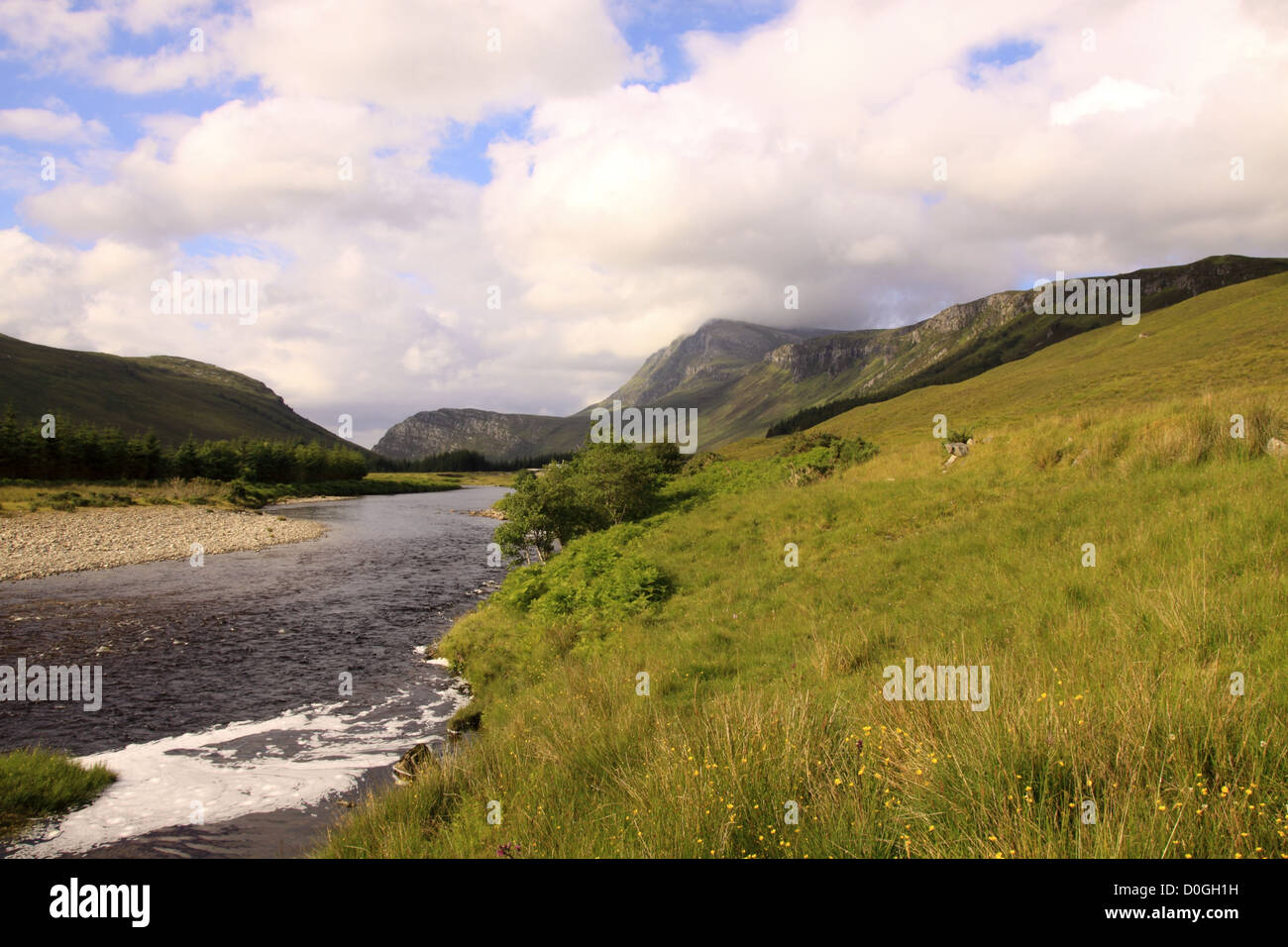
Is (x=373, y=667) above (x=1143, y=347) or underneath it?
underneath

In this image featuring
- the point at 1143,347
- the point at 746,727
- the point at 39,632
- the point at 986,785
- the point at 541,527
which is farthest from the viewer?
the point at 1143,347

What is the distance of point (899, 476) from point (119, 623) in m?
30.1

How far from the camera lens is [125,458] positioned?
88312mm

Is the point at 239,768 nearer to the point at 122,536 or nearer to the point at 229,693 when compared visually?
the point at 229,693

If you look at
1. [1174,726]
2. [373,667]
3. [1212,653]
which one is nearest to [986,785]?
[1174,726]

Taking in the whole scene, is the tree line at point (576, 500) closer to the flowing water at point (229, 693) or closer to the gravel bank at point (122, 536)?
the flowing water at point (229, 693)

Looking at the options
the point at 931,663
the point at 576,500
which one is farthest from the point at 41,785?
the point at 576,500

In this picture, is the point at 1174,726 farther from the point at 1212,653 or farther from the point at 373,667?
the point at 373,667

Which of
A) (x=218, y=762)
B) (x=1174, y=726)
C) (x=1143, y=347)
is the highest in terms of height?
(x=1143, y=347)

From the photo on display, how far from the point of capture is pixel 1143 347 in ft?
302

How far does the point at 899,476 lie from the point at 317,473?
138m
